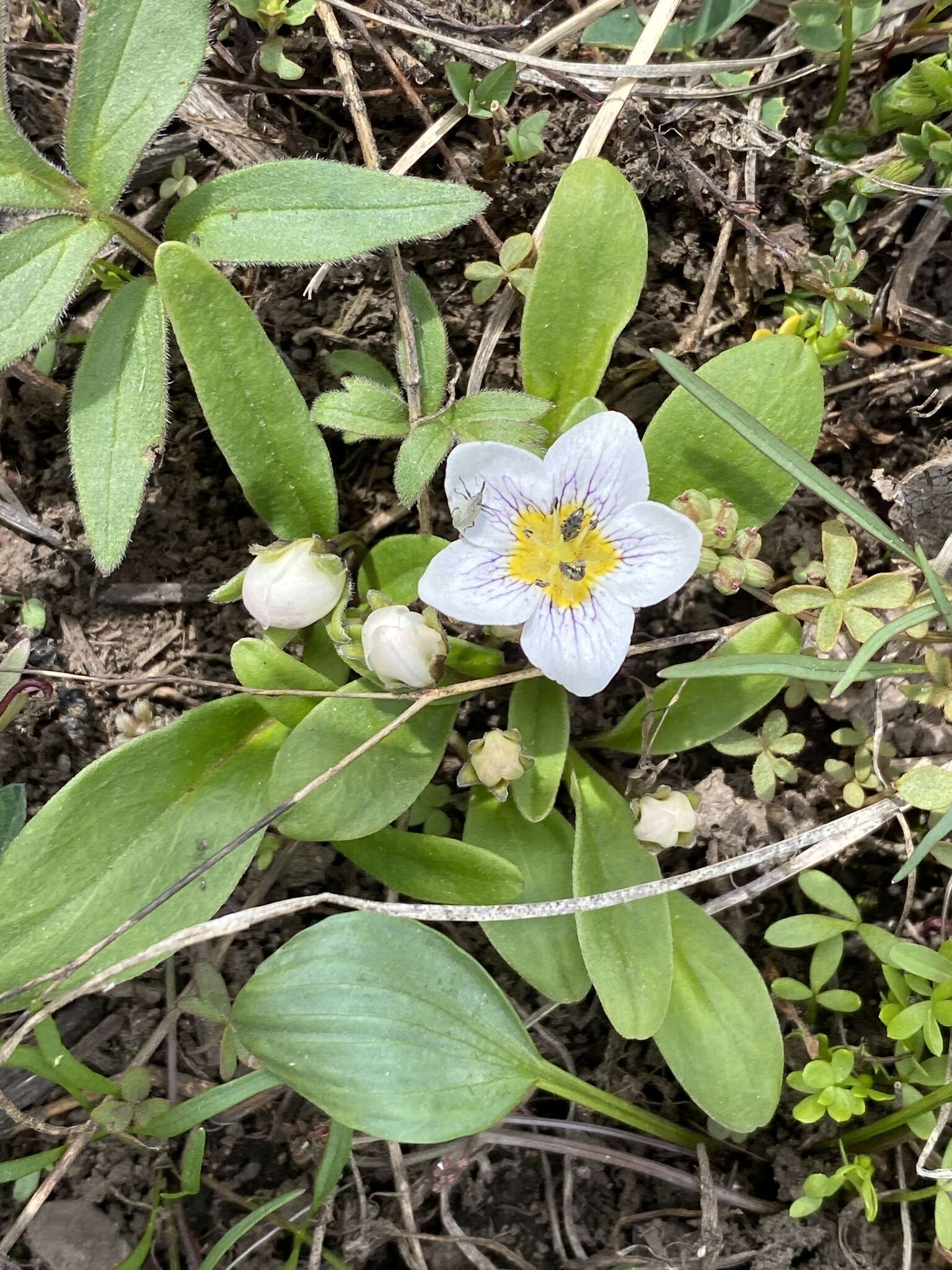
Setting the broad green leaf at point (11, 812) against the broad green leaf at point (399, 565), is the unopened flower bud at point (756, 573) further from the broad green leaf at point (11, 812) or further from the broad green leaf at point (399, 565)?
the broad green leaf at point (11, 812)

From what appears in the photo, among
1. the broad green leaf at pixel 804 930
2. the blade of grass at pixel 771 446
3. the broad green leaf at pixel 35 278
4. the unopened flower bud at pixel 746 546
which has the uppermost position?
the broad green leaf at pixel 35 278

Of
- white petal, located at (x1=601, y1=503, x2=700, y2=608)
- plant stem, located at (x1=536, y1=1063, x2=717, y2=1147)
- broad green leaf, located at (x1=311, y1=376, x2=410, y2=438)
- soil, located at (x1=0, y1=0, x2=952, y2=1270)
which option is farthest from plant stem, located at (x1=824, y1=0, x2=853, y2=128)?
plant stem, located at (x1=536, y1=1063, x2=717, y2=1147)

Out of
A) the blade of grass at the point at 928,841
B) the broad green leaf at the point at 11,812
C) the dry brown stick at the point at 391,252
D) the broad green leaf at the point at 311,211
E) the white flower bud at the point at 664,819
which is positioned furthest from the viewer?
the broad green leaf at the point at 11,812

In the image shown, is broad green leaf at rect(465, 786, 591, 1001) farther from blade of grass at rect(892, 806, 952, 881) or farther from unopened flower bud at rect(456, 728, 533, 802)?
blade of grass at rect(892, 806, 952, 881)

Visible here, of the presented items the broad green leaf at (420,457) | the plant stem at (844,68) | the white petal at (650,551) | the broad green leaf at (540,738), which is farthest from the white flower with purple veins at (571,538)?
the plant stem at (844,68)

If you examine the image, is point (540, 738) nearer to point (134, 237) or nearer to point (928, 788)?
point (928, 788)

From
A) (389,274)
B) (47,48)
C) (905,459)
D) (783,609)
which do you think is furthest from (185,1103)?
(47,48)
